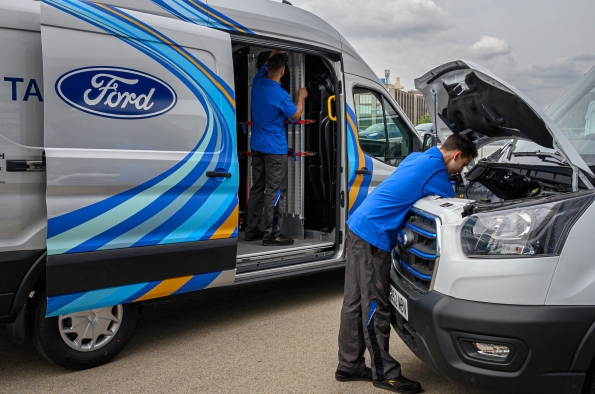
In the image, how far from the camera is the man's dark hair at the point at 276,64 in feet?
18.1

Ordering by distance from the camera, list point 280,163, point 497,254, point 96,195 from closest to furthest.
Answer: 1. point 497,254
2. point 96,195
3. point 280,163

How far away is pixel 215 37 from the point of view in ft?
13.6

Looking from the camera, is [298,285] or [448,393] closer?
[448,393]

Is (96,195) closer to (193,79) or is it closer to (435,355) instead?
(193,79)

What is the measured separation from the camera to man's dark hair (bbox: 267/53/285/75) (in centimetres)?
552

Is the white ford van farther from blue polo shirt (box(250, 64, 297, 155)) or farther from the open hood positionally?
the open hood

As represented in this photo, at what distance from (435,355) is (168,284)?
6.39 ft

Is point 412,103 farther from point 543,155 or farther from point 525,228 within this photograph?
point 525,228

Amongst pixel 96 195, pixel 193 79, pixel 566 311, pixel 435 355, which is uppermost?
pixel 193 79

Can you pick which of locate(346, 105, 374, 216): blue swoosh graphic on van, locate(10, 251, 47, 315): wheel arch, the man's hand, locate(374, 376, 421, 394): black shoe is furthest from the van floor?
locate(374, 376, 421, 394): black shoe

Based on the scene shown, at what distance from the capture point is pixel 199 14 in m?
4.14

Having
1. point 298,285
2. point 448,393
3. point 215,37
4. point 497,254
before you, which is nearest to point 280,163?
point 298,285

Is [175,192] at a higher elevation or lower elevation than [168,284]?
higher

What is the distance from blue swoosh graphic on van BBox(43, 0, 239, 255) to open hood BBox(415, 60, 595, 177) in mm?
Result: 1558
